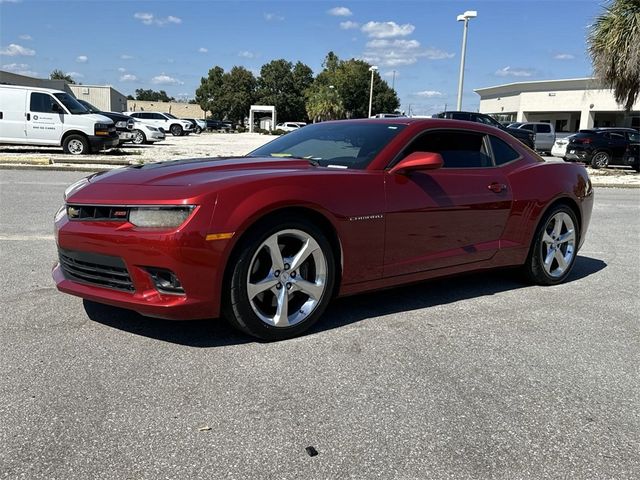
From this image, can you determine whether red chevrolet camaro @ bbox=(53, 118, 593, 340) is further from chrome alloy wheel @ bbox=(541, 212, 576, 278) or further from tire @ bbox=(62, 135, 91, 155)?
tire @ bbox=(62, 135, 91, 155)

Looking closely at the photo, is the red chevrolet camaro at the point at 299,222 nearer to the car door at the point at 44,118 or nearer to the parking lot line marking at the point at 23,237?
the parking lot line marking at the point at 23,237

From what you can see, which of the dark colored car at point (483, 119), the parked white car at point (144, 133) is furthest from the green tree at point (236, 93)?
the dark colored car at point (483, 119)

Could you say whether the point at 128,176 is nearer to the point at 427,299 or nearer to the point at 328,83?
the point at 427,299

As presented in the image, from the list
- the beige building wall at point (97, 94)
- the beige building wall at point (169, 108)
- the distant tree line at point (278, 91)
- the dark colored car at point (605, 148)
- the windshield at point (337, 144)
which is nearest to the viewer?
the windshield at point (337, 144)

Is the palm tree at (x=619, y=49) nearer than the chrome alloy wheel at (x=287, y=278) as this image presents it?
No

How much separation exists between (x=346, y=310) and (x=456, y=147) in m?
1.61

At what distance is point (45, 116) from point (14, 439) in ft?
52.7

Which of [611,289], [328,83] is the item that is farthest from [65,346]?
[328,83]

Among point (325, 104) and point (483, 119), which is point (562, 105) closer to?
point (325, 104)

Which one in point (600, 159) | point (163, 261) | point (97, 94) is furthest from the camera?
point (97, 94)

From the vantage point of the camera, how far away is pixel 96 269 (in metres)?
3.40

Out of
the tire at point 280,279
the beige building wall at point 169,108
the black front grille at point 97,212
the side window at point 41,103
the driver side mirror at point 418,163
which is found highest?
the beige building wall at point 169,108

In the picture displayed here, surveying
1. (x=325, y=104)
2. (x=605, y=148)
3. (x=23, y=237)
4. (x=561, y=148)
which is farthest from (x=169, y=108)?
(x=23, y=237)

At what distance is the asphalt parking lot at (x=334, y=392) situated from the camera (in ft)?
7.79
